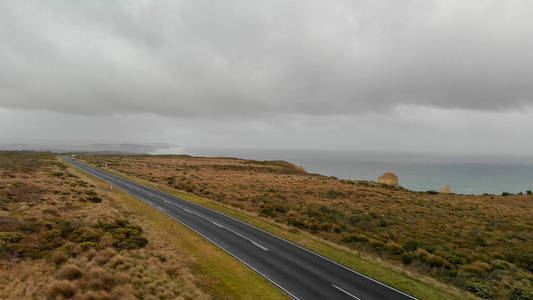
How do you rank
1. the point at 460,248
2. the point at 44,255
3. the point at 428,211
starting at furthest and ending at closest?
the point at 428,211, the point at 460,248, the point at 44,255

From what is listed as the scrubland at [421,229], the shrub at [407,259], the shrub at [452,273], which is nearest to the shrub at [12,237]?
the scrubland at [421,229]

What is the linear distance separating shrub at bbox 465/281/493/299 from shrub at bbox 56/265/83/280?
21.1 meters

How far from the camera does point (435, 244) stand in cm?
1903

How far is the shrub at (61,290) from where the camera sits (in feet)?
29.7

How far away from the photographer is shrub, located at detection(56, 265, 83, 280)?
1037 cm

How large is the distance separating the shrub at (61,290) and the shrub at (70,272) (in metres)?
0.94

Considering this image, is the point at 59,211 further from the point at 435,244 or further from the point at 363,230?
the point at 435,244

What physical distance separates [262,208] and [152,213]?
12.9m

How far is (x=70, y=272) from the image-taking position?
1055 centimetres

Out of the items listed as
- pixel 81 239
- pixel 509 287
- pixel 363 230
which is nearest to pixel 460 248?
pixel 509 287

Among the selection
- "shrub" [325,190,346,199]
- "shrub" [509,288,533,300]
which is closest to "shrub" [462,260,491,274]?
"shrub" [509,288,533,300]

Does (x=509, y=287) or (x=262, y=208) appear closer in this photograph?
(x=509, y=287)

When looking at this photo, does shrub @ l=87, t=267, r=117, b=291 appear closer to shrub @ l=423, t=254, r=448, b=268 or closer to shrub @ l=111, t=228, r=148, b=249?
shrub @ l=111, t=228, r=148, b=249

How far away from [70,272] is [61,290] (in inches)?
57.1
